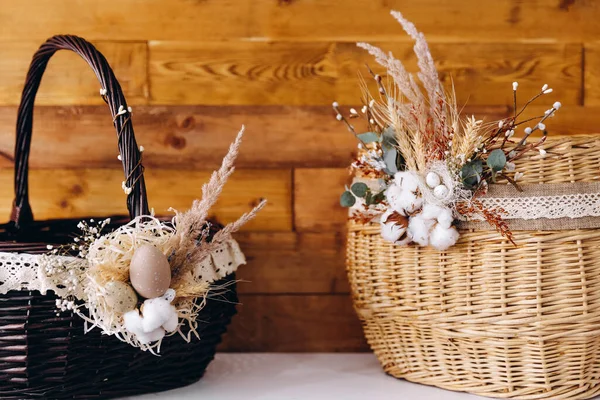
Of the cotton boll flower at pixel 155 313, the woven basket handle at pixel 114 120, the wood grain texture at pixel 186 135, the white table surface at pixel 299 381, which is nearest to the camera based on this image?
the cotton boll flower at pixel 155 313

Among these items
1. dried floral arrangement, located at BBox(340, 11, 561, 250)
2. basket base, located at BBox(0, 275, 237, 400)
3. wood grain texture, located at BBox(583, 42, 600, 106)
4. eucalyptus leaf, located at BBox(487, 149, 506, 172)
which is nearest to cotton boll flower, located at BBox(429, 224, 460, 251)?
dried floral arrangement, located at BBox(340, 11, 561, 250)

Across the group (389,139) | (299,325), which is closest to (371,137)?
(389,139)

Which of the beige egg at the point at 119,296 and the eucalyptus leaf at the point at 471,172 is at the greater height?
the eucalyptus leaf at the point at 471,172

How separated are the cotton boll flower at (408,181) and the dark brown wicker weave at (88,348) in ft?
1.10

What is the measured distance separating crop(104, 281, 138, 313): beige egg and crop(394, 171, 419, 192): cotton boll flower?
16.7 inches

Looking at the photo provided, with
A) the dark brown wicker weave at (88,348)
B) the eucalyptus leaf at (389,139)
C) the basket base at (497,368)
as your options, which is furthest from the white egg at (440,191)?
the dark brown wicker weave at (88,348)

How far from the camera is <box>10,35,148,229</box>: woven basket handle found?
0.97m

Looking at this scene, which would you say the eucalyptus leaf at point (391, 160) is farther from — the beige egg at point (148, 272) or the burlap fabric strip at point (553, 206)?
the beige egg at point (148, 272)

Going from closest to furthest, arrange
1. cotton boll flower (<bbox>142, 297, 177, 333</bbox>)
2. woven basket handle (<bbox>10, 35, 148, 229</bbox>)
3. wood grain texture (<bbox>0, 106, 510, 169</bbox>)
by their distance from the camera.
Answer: cotton boll flower (<bbox>142, 297, 177, 333</bbox>), woven basket handle (<bbox>10, 35, 148, 229</bbox>), wood grain texture (<bbox>0, 106, 510, 169</bbox>)

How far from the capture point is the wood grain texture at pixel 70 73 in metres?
1.41

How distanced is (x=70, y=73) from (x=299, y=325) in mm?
724

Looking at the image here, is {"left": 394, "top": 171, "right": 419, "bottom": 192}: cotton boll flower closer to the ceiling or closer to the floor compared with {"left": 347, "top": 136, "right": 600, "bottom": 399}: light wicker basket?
closer to the ceiling

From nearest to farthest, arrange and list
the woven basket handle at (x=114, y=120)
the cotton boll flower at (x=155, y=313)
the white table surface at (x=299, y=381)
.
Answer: the cotton boll flower at (x=155, y=313) → the woven basket handle at (x=114, y=120) → the white table surface at (x=299, y=381)

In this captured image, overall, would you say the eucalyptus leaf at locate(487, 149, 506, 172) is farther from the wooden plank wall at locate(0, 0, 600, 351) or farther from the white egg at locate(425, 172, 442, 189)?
→ the wooden plank wall at locate(0, 0, 600, 351)
